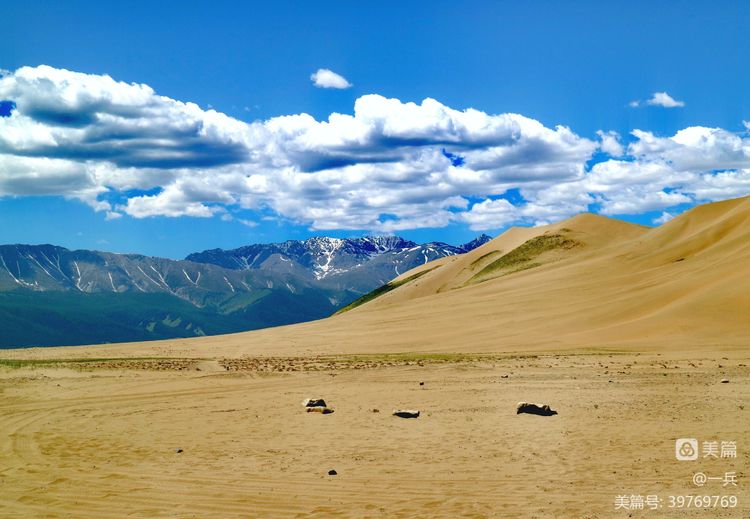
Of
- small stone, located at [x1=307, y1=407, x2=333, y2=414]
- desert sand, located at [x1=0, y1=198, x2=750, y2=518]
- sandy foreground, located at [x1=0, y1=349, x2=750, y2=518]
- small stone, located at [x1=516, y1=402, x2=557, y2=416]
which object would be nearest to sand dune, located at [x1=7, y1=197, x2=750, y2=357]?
desert sand, located at [x1=0, y1=198, x2=750, y2=518]

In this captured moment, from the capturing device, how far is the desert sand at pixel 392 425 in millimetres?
12359

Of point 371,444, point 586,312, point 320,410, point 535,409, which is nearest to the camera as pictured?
point 371,444

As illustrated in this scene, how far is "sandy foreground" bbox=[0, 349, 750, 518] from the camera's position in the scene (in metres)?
12.1

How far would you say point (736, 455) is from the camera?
14266 millimetres

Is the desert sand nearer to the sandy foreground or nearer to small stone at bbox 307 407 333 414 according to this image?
the sandy foreground

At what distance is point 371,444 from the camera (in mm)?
16641

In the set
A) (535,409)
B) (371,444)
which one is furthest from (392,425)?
(535,409)

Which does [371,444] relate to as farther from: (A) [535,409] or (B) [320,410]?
(A) [535,409]

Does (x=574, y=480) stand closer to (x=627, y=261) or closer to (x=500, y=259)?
(x=627, y=261)

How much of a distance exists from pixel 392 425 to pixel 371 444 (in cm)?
224

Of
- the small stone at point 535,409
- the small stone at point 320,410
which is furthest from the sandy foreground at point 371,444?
the small stone at point 535,409

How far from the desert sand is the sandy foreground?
0.07 metres

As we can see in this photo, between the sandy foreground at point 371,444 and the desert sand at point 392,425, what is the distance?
66 mm

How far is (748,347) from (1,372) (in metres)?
40.0
